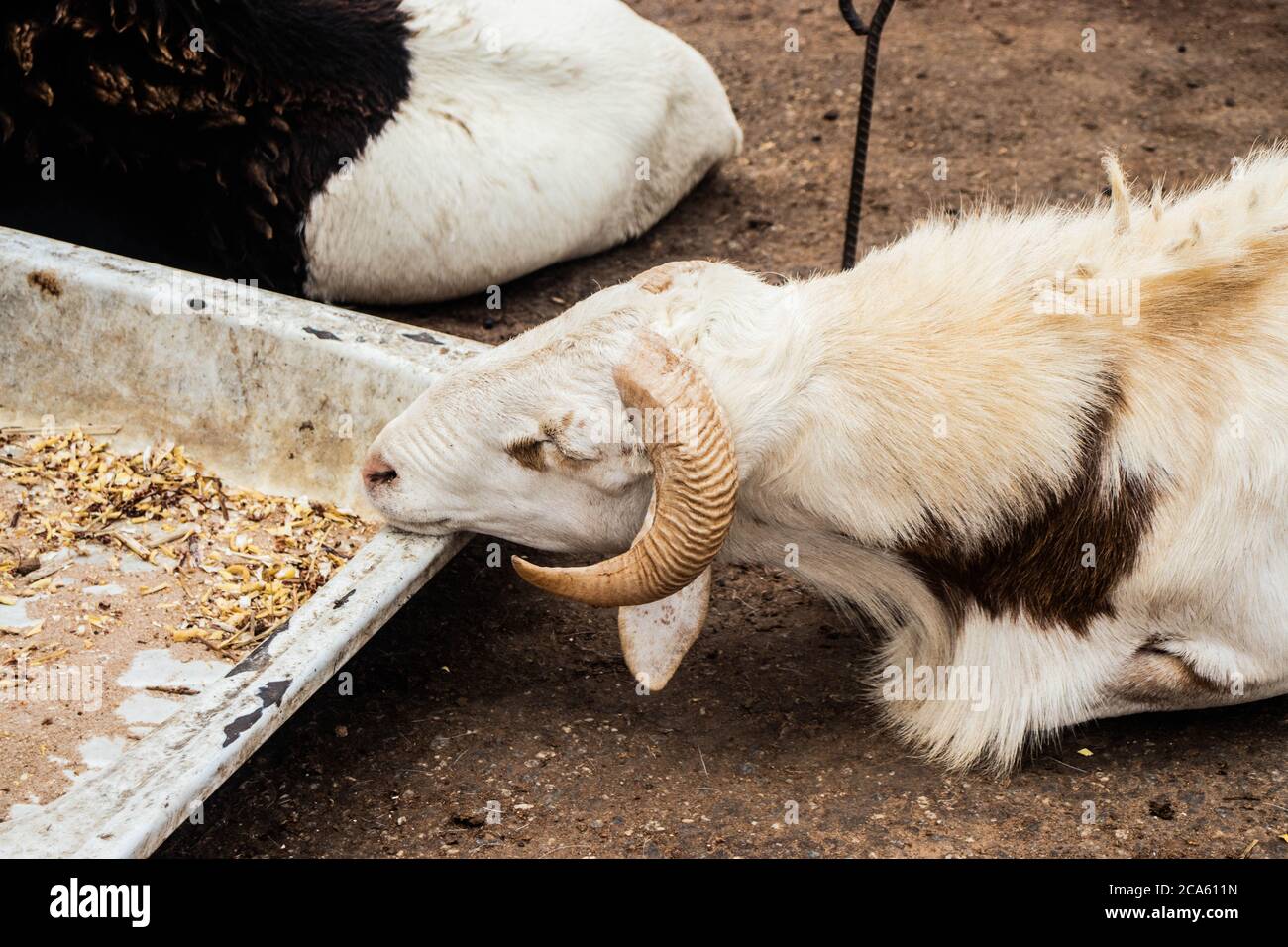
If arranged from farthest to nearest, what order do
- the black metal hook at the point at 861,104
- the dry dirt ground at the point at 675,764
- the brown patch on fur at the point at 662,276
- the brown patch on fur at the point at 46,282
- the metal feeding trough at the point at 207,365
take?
the black metal hook at the point at 861,104, the brown patch on fur at the point at 46,282, the metal feeding trough at the point at 207,365, the brown patch on fur at the point at 662,276, the dry dirt ground at the point at 675,764

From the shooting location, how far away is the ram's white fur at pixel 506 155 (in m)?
5.50

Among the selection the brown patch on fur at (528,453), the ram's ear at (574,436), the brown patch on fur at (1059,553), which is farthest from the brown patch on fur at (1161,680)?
the brown patch on fur at (528,453)

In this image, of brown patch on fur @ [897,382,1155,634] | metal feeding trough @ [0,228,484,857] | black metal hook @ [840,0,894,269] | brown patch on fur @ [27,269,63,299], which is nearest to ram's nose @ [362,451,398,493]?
metal feeding trough @ [0,228,484,857]

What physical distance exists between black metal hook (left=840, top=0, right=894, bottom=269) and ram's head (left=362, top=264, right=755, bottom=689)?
1747 millimetres

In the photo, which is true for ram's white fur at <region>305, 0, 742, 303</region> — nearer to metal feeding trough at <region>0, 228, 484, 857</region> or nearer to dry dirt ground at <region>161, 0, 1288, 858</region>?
dry dirt ground at <region>161, 0, 1288, 858</region>

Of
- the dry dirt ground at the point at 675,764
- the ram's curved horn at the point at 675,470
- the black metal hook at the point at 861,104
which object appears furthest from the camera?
the black metal hook at the point at 861,104

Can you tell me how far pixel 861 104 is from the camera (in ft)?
16.9

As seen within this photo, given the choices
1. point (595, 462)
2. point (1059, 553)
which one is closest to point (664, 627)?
point (595, 462)

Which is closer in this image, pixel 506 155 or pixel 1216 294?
pixel 1216 294

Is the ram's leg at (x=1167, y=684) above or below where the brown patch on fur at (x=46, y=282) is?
below

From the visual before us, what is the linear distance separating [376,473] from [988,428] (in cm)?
148

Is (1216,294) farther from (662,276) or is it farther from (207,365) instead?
(207,365)

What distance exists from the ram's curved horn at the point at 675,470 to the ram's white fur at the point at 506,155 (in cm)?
245

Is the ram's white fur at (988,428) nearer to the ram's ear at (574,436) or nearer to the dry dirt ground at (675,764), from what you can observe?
the ram's ear at (574,436)
